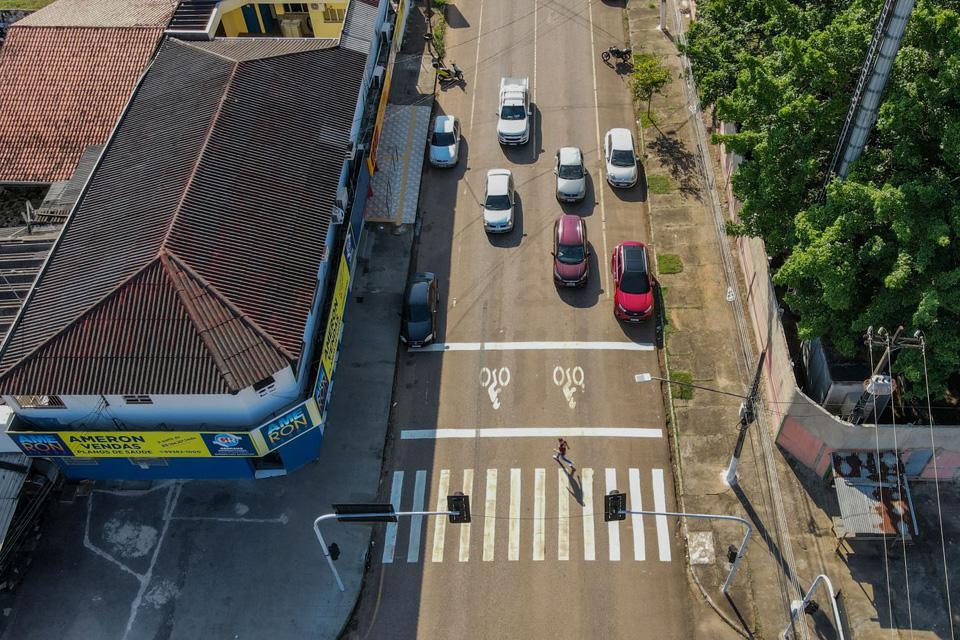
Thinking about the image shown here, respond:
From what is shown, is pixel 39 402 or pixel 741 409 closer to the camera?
pixel 39 402

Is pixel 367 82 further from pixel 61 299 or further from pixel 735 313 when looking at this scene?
pixel 735 313

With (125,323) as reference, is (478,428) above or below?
below

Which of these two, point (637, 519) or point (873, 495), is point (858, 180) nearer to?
point (873, 495)

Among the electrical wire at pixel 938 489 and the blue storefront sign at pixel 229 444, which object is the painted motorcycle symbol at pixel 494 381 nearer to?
the blue storefront sign at pixel 229 444

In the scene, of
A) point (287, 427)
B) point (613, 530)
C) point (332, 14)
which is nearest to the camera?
point (287, 427)

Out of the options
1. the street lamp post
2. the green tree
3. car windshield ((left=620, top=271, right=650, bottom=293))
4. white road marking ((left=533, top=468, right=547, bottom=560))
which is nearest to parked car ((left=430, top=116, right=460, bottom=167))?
the green tree

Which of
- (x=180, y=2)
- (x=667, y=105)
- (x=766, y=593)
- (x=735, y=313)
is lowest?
(x=766, y=593)

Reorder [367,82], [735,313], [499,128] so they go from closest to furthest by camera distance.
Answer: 1. [735,313]
2. [367,82]
3. [499,128]

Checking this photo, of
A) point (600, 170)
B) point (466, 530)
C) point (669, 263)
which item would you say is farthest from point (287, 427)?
point (600, 170)

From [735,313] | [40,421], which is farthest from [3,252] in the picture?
[735,313]
